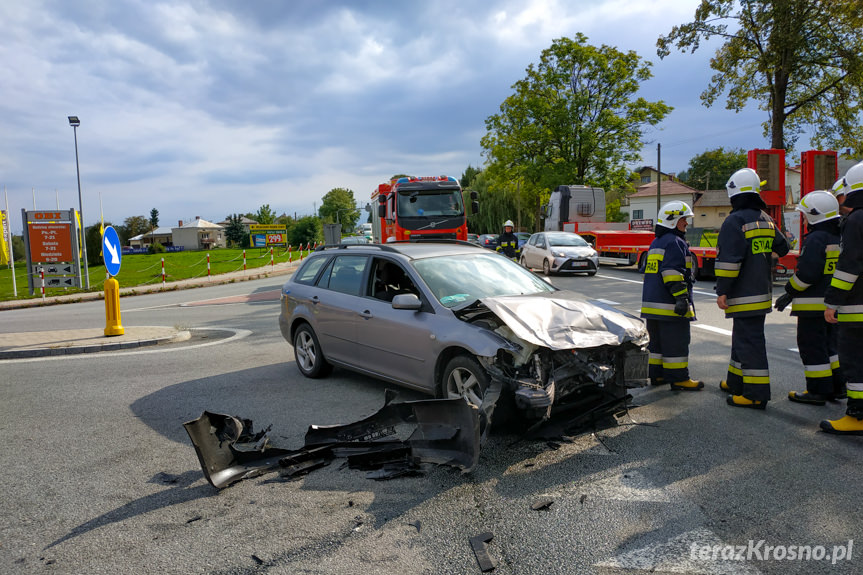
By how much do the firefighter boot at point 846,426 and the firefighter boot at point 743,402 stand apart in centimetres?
60

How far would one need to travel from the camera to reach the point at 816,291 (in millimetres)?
5141

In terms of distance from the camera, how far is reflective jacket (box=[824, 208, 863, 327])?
171 inches

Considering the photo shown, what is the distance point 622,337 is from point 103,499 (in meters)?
3.77

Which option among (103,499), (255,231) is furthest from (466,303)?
(255,231)

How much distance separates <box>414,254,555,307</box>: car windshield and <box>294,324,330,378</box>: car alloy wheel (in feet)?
5.87

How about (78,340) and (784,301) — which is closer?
(784,301)

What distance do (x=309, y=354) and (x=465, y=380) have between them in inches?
109

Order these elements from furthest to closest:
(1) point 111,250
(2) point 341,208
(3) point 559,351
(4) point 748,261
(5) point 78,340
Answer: (2) point 341,208
(1) point 111,250
(5) point 78,340
(4) point 748,261
(3) point 559,351

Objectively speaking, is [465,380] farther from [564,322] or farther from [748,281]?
[748,281]

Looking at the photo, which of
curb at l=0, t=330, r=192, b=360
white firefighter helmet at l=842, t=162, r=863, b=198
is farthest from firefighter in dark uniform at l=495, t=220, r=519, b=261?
white firefighter helmet at l=842, t=162, r=863, b=198

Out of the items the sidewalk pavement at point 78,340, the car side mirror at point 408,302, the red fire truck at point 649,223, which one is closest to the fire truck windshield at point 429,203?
the red fire truck at point 649,223

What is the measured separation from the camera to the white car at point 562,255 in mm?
19422

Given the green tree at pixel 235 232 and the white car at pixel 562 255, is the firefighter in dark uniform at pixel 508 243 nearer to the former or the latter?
the white car at pixel 562 255

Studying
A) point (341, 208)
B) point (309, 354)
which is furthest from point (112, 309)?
point (341, 208)
